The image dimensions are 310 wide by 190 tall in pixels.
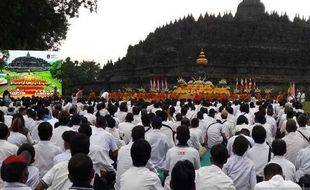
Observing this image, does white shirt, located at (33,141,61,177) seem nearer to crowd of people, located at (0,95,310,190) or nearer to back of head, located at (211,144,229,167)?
crowd of people, located at (0,95,310,190)

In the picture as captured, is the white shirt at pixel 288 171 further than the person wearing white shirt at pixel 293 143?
No

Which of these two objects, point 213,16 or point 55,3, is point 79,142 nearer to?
point 55,3

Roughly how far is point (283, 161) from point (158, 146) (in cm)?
243

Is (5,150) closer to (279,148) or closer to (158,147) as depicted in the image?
(158,147)

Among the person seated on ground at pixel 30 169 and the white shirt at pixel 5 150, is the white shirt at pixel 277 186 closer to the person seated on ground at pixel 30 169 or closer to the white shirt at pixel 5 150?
the person seated on ground at pixel 30 169

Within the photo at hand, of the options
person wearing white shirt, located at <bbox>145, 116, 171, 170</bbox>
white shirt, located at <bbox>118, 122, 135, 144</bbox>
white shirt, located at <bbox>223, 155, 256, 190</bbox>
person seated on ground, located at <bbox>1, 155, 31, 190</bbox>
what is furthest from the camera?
white shirt, located at <bbox>118, 122, 135, 144</bbox>

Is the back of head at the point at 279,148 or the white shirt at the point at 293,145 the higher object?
the back of head at the point at 279,148

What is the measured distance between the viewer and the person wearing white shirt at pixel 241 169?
262 inches

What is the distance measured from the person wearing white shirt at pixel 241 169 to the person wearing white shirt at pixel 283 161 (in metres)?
0.52

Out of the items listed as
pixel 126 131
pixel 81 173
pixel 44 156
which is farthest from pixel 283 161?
pixel 126 131

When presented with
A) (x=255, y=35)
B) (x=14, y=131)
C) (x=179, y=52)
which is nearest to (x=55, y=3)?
(x=14, y=131)

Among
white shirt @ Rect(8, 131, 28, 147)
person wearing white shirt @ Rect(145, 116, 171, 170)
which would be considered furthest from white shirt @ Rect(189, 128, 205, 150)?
white shirt @ Rect(8, 131, 28, 147)

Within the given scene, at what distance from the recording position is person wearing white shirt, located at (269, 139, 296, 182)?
22.7 feet

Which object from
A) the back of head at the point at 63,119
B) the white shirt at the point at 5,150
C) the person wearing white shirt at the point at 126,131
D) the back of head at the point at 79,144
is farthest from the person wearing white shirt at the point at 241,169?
the person wearing white shirt at the point at 126,131
